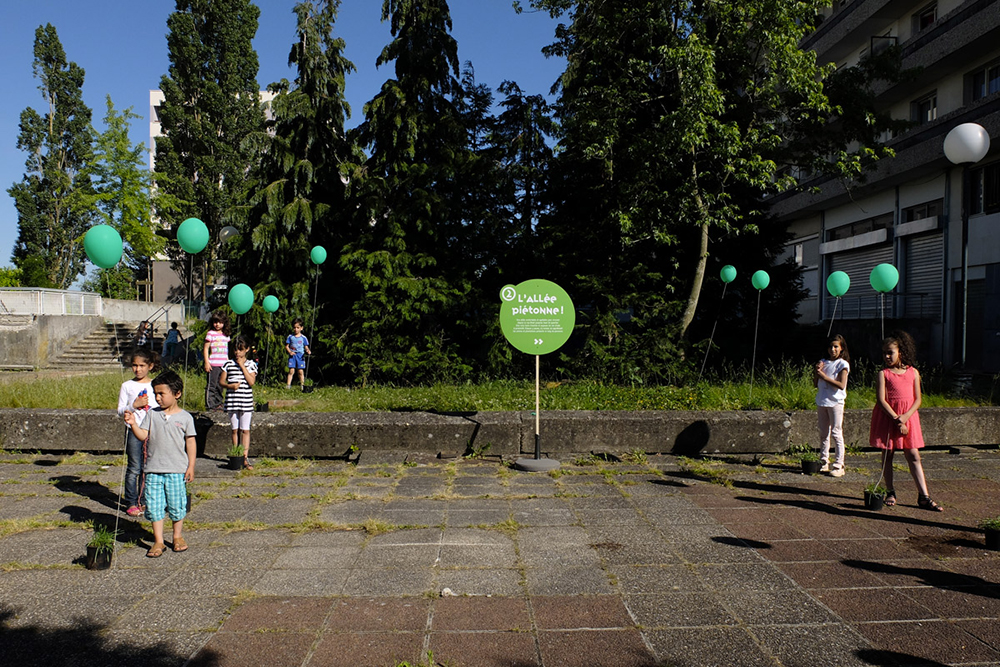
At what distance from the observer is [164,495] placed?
4.78 metres

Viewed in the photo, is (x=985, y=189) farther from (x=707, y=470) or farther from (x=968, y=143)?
(x=707, y=470)

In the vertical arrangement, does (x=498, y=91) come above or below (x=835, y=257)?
above

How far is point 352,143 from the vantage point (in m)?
17.1

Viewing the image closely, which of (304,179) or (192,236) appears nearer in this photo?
(192,236)

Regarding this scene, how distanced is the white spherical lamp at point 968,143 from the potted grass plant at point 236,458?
400 inches

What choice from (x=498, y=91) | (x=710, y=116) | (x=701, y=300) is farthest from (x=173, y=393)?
(x=498, y=91)

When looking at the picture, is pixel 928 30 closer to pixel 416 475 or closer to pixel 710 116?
pixel 710 116

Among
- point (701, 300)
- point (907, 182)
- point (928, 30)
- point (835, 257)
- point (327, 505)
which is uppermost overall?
point (928, 30)

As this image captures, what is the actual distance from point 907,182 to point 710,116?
604 inches

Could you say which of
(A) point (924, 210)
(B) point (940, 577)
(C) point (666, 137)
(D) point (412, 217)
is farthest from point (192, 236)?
(A) point (924, 210)

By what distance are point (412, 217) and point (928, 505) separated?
11.8 metres

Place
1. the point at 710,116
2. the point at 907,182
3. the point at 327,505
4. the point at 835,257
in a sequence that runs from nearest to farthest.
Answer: the point at 327,505, the point at 710,116, the point at 907,182, the point at 835,257

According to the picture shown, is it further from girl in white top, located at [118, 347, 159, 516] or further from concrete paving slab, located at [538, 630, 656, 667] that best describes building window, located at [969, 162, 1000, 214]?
girl in white top, located at [118, 347, 159, 516]

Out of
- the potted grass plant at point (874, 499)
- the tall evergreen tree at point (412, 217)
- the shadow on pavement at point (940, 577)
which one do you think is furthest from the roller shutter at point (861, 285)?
the shadow on pavement at point (940, 577)
